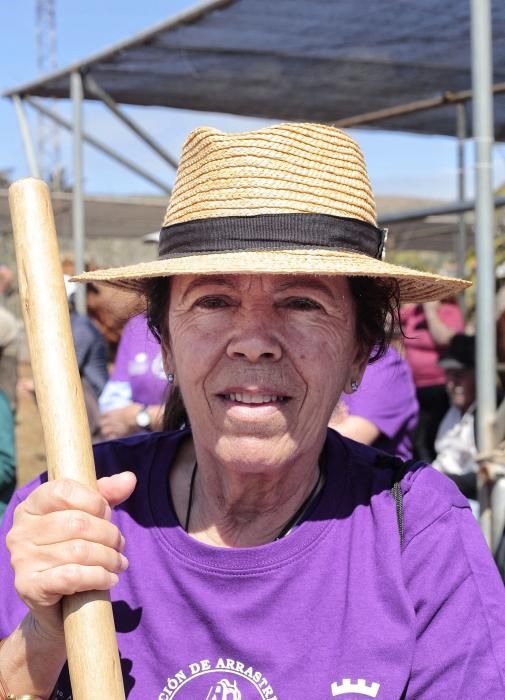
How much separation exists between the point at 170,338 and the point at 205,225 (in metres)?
0.25

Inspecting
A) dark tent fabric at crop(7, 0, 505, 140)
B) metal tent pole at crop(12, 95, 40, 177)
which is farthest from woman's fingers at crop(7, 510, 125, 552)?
metal tent pole at crop(12, 95, 40, 177)

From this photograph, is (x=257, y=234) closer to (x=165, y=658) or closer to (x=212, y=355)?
(x=212, y=355)

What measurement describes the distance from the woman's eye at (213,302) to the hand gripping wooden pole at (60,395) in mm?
292

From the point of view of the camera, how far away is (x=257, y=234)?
4.94 ft

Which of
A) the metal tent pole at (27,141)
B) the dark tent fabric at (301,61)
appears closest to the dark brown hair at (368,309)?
the dark tent fabric at (301,61)

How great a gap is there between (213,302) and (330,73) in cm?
370

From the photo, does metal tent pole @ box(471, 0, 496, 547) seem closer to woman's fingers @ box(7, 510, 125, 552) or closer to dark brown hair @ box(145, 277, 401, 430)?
dark brown hair @ box(145, 277, 401, 430)

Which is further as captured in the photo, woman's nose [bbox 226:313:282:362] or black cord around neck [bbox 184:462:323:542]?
black cord around neck [bbox 184:462:323:542]

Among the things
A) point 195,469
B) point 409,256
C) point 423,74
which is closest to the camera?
point 195,469

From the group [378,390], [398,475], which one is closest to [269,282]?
[398,475]

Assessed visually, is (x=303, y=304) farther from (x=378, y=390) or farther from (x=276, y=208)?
(x=378, y=390)

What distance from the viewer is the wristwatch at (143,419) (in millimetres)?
4059

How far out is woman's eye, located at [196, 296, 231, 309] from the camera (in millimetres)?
1545

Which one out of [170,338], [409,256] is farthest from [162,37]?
[409,256]
